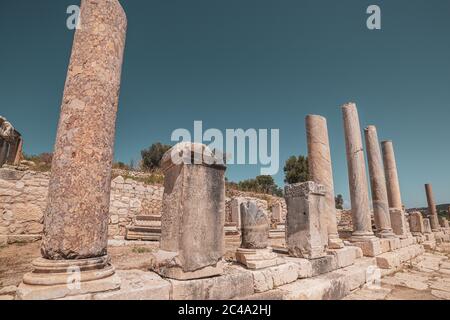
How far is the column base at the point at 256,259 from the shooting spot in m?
4.16

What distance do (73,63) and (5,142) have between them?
25.8 feet

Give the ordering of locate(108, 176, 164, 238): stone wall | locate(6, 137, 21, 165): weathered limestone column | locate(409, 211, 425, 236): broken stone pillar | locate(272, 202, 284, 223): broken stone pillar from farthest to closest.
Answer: locate(272, 202, 284, 223): broken stone pillar < locate(409, 211, 425, 236): broken stone pillar < locate(108, 176, 164, 238): stone wall < locate(6, 137, 21, 165): weathered limestone column

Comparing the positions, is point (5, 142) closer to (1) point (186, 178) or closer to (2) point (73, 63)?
(2) point (73, 63)

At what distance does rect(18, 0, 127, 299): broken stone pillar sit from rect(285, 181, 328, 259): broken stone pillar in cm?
373

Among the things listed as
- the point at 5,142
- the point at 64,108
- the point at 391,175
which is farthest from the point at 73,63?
the point at 391,175

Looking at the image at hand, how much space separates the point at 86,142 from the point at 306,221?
14.1 ft

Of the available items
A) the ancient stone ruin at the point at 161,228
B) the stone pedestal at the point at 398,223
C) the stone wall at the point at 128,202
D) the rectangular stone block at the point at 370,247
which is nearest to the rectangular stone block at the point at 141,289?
the ancient stone ruin at the point at 161,228

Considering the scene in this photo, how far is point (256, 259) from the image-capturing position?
424cm

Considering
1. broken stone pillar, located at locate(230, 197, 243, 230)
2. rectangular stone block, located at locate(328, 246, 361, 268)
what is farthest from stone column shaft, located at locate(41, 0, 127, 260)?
broken stone pillar, located at locate(230, 197, 243, 230)

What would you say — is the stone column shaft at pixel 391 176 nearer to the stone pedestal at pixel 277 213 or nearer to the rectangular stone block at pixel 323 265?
the stone pedestal at pixel 277 213

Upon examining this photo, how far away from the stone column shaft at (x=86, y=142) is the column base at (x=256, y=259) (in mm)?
2217

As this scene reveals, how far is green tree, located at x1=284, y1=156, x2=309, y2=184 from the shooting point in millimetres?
34025

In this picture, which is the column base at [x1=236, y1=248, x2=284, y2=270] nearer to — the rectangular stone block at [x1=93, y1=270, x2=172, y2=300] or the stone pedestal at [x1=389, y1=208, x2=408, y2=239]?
the rectangular stone block at [x1=93, y1=270, x2=172, y2=300]

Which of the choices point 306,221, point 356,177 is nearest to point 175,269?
point 306,221
